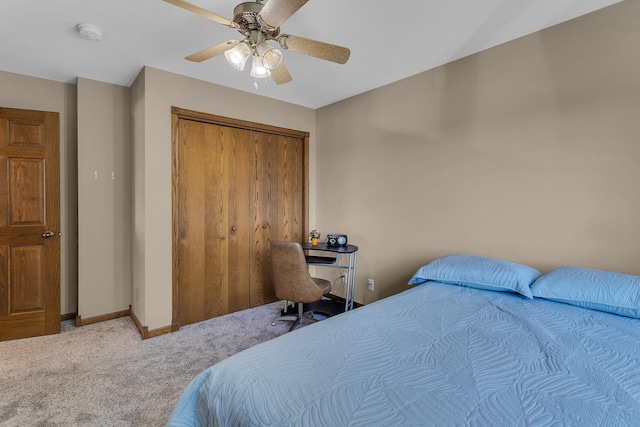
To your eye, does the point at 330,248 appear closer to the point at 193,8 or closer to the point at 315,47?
the point at 315,47

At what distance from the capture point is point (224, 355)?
2465 mm

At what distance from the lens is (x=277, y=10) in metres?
1.33

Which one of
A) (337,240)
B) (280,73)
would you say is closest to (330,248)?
(337,240)

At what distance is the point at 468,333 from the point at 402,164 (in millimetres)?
1978

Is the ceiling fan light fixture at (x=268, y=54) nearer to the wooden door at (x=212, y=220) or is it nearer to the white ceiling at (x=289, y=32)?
the white ceiling at (x=289, y=32)

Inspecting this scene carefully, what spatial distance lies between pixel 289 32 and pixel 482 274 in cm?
223

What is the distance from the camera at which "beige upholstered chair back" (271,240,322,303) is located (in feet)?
8.87

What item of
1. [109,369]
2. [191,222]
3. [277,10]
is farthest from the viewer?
[191,222]

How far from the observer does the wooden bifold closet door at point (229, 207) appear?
303cm

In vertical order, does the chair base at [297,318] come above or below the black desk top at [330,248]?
below

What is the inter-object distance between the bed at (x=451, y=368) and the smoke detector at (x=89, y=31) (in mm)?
2477

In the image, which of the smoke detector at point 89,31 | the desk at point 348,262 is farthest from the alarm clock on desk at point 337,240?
the smoke detector at point 89,31

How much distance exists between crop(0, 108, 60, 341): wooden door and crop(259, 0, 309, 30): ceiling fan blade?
2710mm

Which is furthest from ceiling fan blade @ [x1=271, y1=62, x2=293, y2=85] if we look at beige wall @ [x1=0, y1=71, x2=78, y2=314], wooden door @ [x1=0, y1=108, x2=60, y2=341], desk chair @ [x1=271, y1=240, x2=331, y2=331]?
beige wall @ [x1=0, y1=71, x2=78, y2=314]
